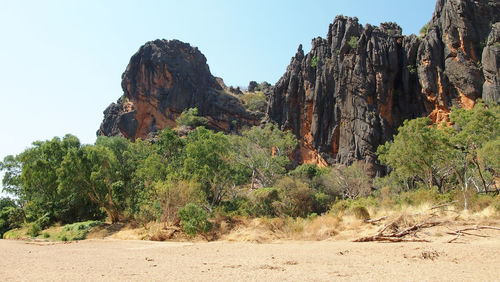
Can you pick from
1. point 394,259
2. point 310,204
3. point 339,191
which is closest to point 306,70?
point 339,191

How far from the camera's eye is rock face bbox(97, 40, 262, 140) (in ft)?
223

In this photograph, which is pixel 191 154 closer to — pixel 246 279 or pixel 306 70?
pixel 246 279

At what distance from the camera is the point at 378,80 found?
45312 millimetres

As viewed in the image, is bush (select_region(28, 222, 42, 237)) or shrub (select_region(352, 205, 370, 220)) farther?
bush (select_region(28, 222, 42, 237))

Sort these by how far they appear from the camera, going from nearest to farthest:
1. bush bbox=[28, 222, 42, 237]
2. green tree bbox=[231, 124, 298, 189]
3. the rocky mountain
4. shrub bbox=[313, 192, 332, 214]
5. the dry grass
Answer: the dry grass < bush bbox=[28, 222, 42, 237] < shrub bbox=[313, 192, 332, 214] < green tree bbox=[231, 124, 298, 189] < the rocky mountain

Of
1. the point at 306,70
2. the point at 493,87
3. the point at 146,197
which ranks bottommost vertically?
the point at 146,197

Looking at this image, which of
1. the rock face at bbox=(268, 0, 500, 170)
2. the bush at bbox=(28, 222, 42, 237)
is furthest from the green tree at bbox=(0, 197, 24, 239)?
the rock face at bbox=(268, 0, 500, 170)

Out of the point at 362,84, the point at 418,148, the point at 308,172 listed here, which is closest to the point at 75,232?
the point at 418,148

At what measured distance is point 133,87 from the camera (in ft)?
226

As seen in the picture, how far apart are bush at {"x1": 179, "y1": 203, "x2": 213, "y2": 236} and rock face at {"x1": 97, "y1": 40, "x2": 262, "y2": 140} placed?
51509 mm

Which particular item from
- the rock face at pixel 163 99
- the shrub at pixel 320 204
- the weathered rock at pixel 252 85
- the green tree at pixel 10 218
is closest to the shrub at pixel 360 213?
the shrub at pixel 320 204

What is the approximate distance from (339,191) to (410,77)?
21.9m

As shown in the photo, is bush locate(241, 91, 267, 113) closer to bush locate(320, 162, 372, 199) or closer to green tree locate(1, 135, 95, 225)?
bush locate(320, 162, 372, 199)

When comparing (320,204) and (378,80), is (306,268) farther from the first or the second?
(378,80)
